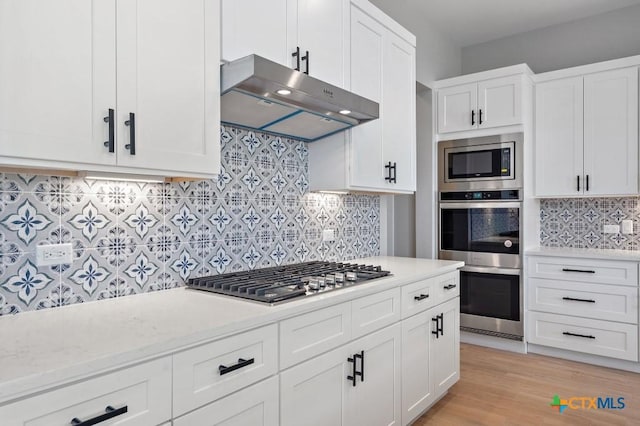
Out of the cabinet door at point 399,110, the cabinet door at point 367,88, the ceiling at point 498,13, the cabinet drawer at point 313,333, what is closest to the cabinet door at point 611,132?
the ceiling at point 498,13

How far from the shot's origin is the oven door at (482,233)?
3666mm

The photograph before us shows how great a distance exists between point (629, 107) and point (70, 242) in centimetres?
402

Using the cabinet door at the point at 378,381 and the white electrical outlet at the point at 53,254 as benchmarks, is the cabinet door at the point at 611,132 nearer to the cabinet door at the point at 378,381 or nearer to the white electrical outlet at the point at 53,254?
the cabinet door at the point at 378,381

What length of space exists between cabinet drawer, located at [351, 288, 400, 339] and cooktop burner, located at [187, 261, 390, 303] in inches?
3.9

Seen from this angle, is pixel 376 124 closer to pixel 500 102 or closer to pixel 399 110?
pixel 399 110

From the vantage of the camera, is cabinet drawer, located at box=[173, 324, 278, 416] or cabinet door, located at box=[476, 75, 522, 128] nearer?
cabinet drawer, located at box=[173, 324, 278, 416]

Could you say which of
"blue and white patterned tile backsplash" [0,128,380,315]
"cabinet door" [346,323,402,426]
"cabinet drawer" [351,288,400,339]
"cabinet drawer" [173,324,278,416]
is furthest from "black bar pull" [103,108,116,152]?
"cabinet door" [346,323,402,426]

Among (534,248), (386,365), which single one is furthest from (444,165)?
(386,365)

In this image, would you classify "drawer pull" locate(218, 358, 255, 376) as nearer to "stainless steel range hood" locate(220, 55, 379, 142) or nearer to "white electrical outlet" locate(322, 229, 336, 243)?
"stainless steel range hood" locate(220, 55, 379, 142)

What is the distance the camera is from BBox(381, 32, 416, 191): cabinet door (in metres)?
2.76

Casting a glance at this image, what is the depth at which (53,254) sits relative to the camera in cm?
151

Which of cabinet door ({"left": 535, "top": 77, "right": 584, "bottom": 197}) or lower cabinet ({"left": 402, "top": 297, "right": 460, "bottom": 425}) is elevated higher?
cabinet door ({"left": 535, "top": 77, "right": 584, "bottom": 197})

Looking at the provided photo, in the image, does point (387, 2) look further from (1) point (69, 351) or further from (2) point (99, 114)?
(1) point (69, 351)

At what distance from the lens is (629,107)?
3393 mm
